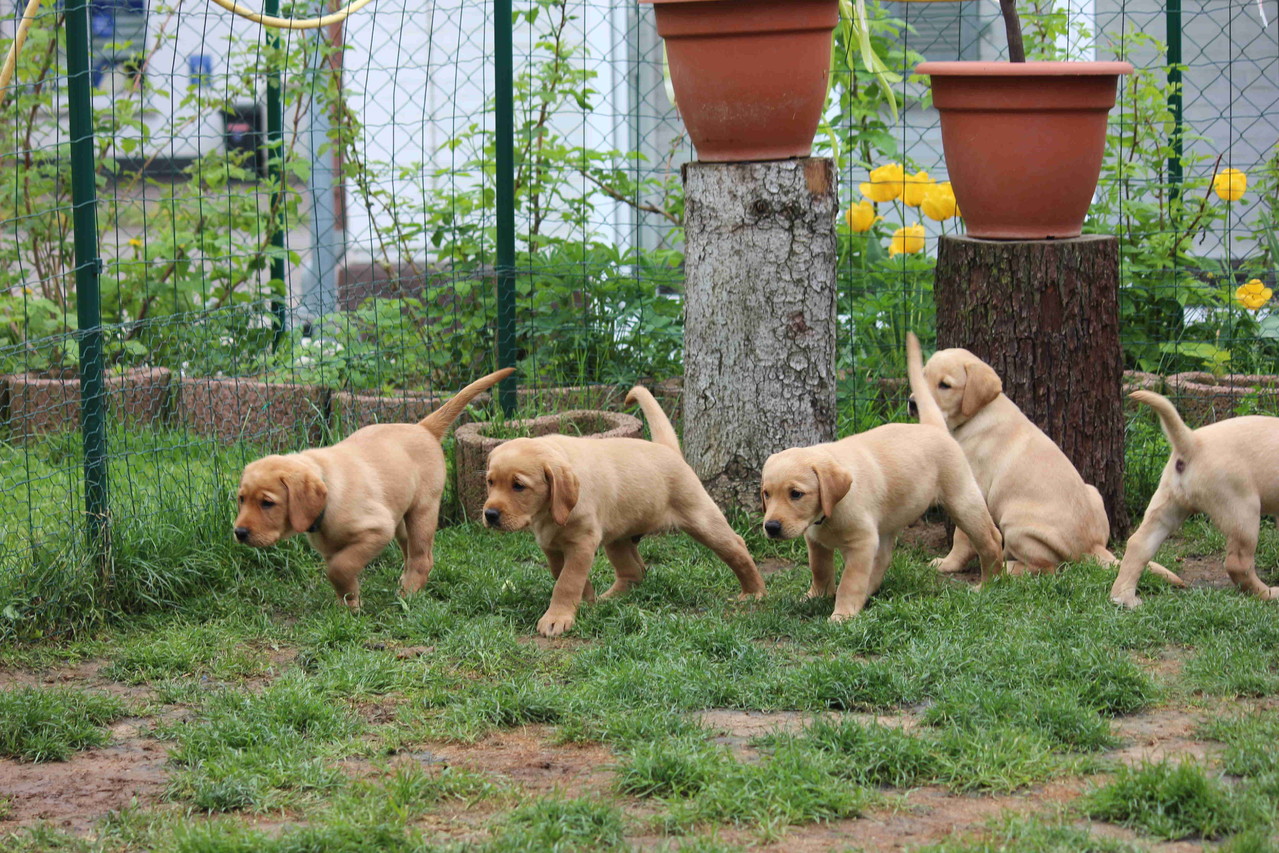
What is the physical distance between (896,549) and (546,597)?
1.60 m

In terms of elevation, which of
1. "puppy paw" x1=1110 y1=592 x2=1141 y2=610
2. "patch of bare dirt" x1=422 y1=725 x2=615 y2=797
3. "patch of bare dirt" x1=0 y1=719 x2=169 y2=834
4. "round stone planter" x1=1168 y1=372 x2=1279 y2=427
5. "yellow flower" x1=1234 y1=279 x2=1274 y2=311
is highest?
"yellow flower" x1=1234 y1=279 x2=1274 y2=311

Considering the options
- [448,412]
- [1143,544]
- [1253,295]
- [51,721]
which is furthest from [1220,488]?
[51,721]

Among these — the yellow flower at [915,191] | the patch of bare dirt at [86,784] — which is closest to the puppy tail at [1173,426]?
the yellow flower at [915,191]

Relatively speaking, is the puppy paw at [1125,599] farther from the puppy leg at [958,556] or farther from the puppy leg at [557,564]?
the puppy leg at [557,564]

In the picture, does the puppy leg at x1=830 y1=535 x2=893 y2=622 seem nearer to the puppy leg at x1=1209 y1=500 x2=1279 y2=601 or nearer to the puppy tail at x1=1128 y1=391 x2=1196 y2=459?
the puppy tail at x1=1128 y1=391 x2=1196 y2=459

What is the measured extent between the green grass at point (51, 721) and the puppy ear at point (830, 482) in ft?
7.79

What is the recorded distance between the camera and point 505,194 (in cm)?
714

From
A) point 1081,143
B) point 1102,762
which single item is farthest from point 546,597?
point 1081,143

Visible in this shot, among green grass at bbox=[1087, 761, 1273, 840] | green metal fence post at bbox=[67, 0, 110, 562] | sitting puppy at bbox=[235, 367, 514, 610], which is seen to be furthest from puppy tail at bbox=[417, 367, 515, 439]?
green grass at bbox=[1087, 761, 1273, 840]

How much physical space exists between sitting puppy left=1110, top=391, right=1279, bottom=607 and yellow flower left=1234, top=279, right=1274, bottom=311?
2.24m

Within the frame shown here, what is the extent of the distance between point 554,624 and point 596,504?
46 centimetres

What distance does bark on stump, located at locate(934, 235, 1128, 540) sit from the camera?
585cm

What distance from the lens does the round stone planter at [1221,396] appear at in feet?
21.9

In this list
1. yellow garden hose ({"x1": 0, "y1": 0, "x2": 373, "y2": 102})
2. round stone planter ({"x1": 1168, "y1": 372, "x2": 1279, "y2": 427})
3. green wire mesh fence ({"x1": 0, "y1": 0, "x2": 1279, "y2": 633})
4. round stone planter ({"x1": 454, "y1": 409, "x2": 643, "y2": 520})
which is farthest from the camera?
green wire mesh fence ({"x1": 0, "y1": 0, "x2": 1279, "y2": 633})
